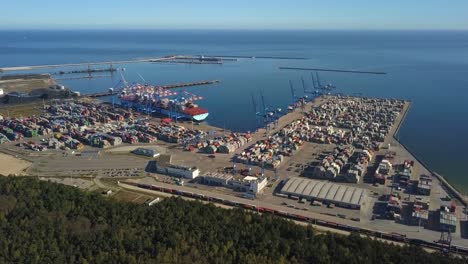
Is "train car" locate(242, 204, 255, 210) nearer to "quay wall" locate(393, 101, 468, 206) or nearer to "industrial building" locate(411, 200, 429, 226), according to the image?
"industrial building" locate(411, 200, 429, 226)

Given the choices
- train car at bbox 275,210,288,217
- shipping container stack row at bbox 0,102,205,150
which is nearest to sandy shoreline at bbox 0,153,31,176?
shipping container stack row at bbox 0,102,205,150

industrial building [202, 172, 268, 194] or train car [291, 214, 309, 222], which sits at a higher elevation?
industrial building [202, 172, 268, 194]

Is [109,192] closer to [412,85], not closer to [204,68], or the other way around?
[412,85]

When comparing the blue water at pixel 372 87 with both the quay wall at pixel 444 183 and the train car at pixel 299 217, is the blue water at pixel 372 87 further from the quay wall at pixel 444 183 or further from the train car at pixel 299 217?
the train car at pixel 299 217

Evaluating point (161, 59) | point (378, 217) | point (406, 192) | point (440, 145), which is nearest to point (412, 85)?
point (440, 145)

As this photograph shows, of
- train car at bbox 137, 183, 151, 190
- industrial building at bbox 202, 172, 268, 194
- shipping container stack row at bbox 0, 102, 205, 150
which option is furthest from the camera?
shipping container stack row at bbox 0, 102, 205, 150

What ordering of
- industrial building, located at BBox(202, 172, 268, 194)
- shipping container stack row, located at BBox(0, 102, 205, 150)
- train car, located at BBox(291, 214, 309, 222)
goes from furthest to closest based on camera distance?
1. shipping container stack row, located at BBox(0, 102, 205, 150)
2. industrial building, located at BBox(202, 172, 268, 194)
3. train car, located at BBox(291, 214, 309, 222)
